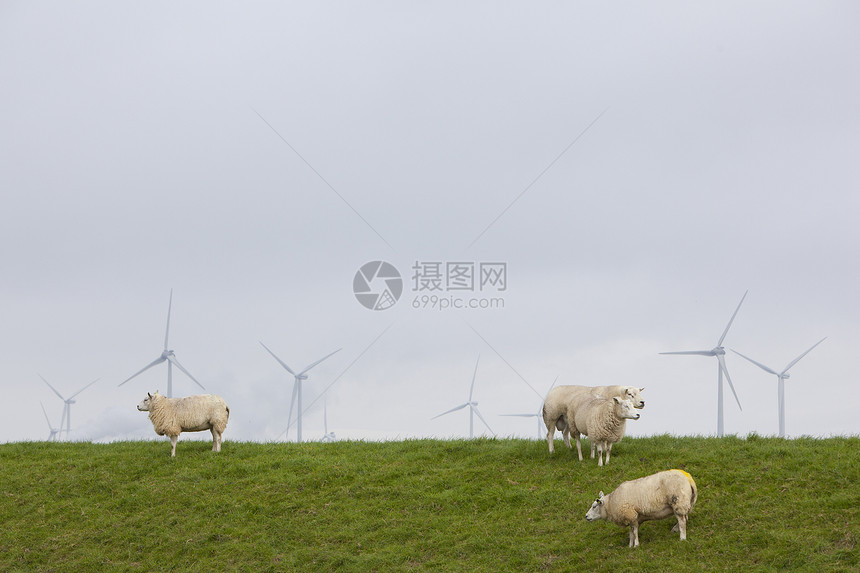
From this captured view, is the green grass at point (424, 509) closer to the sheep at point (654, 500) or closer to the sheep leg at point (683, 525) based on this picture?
the sheep leg at point (683, 525)

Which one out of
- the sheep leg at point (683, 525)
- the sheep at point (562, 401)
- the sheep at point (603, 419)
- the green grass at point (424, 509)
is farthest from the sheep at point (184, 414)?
the sheep leg at point (683, 525)

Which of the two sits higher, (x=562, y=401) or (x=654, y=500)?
(x=562, y=401)

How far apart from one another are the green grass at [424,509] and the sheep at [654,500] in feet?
1.88

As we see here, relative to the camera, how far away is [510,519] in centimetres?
1652

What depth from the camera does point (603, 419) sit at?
17.8 meters

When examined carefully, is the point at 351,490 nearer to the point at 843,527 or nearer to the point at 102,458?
the point at 102,458

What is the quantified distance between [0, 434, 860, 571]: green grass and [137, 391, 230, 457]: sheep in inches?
31.0

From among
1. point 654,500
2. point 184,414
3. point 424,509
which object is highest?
point 184,414

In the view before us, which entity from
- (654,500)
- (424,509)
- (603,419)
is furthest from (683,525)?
(424,509)

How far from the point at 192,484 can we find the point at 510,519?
833 centimetres

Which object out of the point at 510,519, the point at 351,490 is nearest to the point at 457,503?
the point at 510,519

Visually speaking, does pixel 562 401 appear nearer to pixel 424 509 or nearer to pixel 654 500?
pixel 424 509

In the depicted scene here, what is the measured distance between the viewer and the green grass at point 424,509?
14.6m

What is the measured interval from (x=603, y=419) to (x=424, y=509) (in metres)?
4.44
